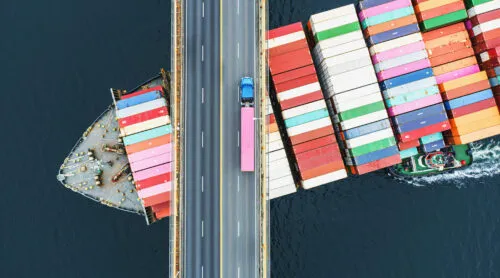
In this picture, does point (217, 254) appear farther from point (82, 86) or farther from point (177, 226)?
point (82, 86)

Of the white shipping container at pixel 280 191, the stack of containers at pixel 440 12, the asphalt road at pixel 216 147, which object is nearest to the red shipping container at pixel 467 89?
the stack of containers at pixel 440 12

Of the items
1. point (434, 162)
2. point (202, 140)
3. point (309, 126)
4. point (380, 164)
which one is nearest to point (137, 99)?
point (202, 140)

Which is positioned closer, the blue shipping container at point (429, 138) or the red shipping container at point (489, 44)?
the red shipping container at point (489, 44)

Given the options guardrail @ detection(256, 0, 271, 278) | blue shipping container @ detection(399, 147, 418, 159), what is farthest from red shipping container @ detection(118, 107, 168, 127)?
blue shipping container @ detection(399, 147, 418, 159)

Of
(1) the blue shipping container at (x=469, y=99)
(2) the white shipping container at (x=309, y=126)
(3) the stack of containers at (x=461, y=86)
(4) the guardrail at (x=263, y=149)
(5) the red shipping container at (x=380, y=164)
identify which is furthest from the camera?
(1) the blue shipping container at (x=469, y=99)

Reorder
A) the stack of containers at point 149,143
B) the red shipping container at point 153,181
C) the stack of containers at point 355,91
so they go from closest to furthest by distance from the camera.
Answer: the red shipping container at point 153,181, the stack of containers at point 149,143, the stack of containers at point 355,91

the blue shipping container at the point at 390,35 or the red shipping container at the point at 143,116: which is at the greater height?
the blue shipping container at the point at 390,35

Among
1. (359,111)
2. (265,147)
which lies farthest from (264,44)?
(359,111)

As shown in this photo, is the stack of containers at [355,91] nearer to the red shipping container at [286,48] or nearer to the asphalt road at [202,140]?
the red shipping container at [286,48]
